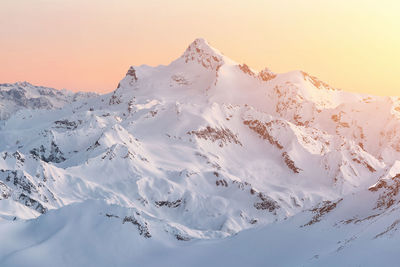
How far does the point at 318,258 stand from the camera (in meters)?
78.2

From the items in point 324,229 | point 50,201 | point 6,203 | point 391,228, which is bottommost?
point 50,201

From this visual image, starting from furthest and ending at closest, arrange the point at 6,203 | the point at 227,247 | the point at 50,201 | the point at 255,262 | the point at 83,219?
the point at 50,201 < the point at 6,203 < the point at 83,219 < the point at 227,247 < the point at 255,262

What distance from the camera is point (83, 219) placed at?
13162 cm

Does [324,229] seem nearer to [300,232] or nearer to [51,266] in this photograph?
[300,232]

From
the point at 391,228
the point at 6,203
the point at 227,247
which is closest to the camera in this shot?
the point at 391,228

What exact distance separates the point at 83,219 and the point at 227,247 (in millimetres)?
38689

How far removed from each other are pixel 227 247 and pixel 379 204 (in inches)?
1181

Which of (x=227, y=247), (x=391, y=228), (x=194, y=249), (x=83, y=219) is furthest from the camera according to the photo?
(x=83, y=219)

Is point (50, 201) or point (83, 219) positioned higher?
point (83, 219)

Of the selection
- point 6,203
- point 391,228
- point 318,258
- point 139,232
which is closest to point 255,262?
point 318,258

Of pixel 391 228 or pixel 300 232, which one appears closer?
pixel 391 228

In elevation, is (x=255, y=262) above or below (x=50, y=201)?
above

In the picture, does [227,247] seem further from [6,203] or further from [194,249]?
[6,203]

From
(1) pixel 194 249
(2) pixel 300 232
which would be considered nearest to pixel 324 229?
(2) pixel 300 232
